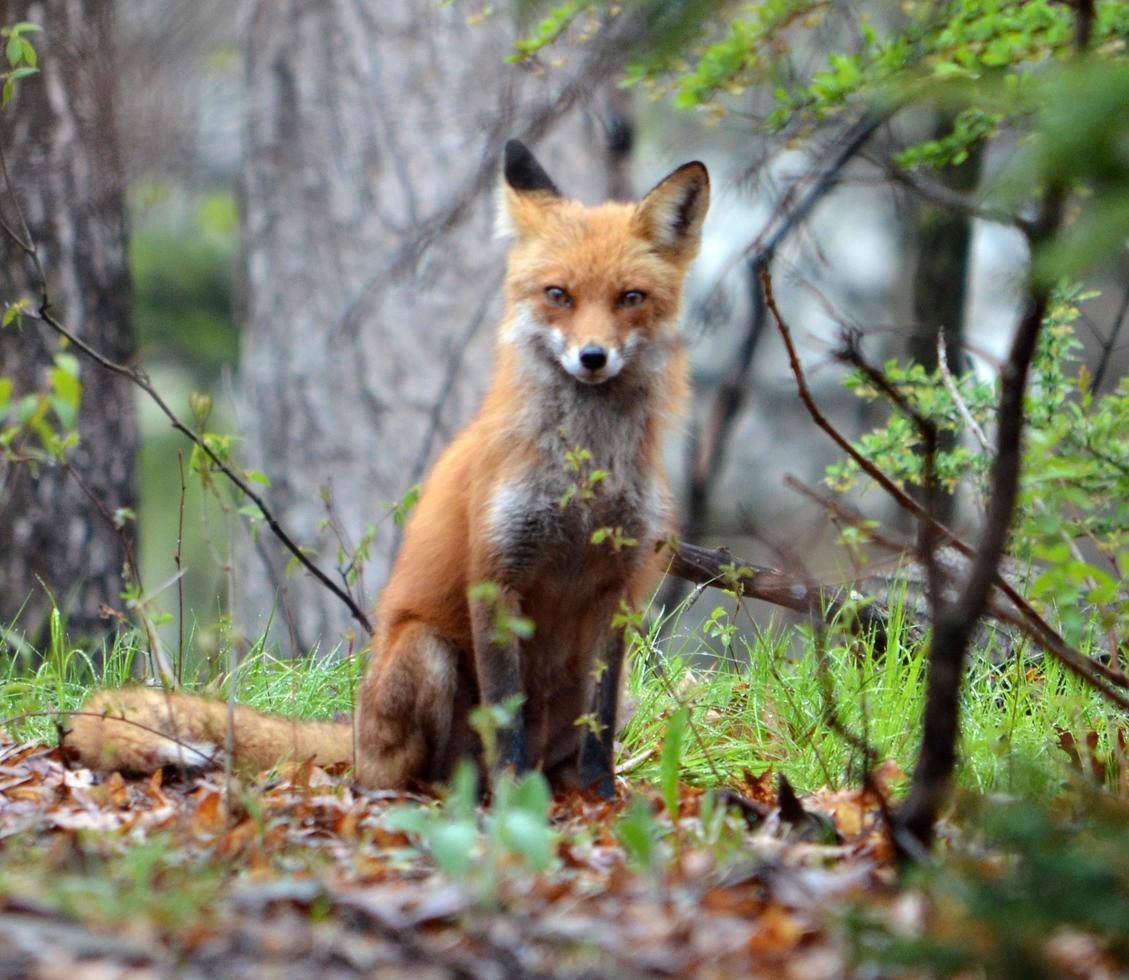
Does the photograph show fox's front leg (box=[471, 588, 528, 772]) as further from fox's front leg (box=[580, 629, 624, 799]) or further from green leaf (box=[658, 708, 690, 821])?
green leaf (box=[658, 708, 690, 821])

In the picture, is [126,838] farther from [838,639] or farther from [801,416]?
[801,416]

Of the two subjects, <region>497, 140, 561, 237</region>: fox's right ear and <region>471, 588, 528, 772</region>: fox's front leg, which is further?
<region>497, 140, 561, 237</region>: fox's right ear

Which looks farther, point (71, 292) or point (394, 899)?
point (71, 292)

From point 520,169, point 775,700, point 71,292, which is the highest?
point 520,169

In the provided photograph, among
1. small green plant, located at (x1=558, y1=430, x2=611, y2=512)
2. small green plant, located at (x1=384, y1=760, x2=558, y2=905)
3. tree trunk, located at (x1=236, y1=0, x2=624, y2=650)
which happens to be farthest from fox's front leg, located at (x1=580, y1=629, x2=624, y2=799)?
tree trunk, located at (x1=236, y1=0, x2=624, y2=650)

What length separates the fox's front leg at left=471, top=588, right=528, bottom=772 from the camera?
4289 mm

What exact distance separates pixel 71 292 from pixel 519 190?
3205mm

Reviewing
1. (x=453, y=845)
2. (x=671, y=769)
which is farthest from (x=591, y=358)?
(x=453, y=845)

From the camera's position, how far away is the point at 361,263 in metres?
8.63

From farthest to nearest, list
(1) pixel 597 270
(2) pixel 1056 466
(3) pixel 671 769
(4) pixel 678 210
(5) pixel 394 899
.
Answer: (4) pixel 678 210 < (1) pixel 597 270 < (3) pixel 671 769 < (2) pixel 1056 466 < (5) pixel 394 899

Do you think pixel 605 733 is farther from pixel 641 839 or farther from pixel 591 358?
pixel 641 839

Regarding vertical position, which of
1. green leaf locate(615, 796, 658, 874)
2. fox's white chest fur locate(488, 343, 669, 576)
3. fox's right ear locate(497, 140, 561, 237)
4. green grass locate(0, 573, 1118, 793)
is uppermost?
fox's right ear locate(497, 140, 561, 237)

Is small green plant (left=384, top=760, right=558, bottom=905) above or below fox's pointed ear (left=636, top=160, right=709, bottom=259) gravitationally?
below

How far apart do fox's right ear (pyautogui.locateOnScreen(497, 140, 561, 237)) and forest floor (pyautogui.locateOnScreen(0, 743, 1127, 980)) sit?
2662 mm
